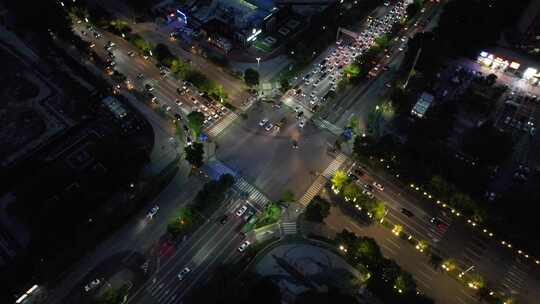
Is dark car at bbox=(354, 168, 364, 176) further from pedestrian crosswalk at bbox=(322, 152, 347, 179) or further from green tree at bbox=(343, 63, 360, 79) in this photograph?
green tree at bbox=(343, 63, 360, 79)

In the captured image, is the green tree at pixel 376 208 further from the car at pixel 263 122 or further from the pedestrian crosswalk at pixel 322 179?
the car at pixel 263 122

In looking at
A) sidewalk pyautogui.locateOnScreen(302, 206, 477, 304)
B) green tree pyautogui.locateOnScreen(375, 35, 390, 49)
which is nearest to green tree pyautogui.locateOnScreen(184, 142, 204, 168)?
sidewalk pyautogui.locateOnScreen(302, 206, 477, 304)

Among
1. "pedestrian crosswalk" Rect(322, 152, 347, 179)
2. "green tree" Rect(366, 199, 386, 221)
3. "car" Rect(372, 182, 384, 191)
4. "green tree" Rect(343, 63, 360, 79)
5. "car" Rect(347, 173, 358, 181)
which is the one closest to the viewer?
"green tree" Rect(366, 199, 386, 221)

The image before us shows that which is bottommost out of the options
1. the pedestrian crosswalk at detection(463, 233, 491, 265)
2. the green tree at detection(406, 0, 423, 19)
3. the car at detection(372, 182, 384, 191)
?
the pedestrian crosswalk at detection(463, 233, 491, 265)

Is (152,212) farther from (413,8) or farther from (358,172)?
(413,8)

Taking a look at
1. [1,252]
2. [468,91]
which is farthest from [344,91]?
[1,252]

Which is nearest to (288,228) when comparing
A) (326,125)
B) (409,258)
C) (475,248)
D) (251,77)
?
(409,258)

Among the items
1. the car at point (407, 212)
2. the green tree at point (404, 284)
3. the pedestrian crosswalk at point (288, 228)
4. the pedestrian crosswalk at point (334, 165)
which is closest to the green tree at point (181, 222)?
the pedestrian crosswalk at point (288, 228)
